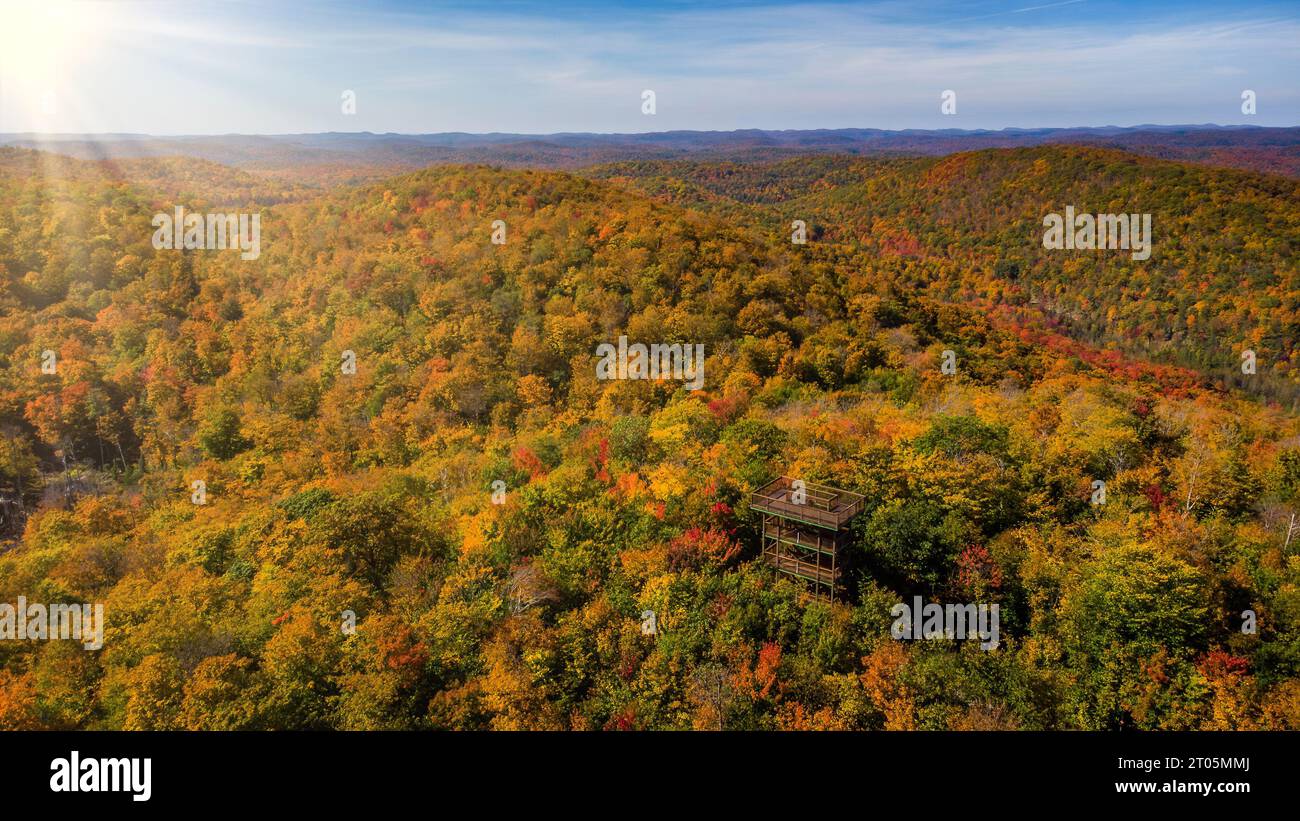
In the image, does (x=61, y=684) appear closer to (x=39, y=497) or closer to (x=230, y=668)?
(x=230, y=668)

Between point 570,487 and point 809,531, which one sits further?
point 570,487

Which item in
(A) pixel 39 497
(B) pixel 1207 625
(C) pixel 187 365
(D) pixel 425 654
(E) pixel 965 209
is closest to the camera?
(B) pixel 1207 625

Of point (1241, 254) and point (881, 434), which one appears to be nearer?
point (881, 434)

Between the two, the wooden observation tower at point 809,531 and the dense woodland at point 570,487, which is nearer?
the dense woodland at point 570,487

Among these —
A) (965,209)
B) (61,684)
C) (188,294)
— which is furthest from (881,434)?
Answer: (965,209)

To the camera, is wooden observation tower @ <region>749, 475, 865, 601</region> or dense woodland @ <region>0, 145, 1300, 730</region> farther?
wooden observation tower @ <region>749, 475, 865, 601</region>

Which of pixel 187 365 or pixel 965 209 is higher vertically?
pixel 965 209

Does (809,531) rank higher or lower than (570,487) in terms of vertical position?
lower
